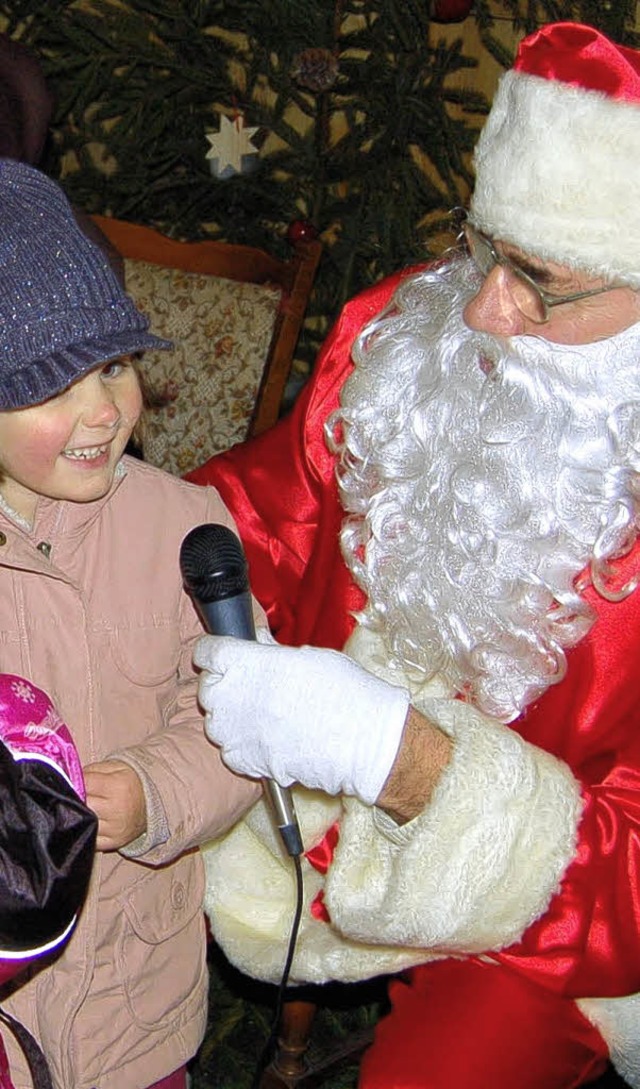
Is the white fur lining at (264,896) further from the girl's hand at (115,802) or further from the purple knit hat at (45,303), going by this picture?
the purple knit hat at (45,303)

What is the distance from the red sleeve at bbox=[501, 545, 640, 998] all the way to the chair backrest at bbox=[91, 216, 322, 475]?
1106 millimetres

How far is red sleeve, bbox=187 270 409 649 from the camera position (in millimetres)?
1761

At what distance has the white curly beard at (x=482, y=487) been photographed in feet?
4.85

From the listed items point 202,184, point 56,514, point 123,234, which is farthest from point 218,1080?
point 202,184

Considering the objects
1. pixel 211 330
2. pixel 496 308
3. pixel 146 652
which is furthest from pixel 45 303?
pixel 211 330

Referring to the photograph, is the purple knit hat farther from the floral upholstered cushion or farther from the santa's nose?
the floral upholstered cushion

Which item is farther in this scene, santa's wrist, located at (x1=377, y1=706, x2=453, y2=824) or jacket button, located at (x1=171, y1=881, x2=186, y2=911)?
jacket button, located at (x1=171, y1=881, x2=186, y2=911)

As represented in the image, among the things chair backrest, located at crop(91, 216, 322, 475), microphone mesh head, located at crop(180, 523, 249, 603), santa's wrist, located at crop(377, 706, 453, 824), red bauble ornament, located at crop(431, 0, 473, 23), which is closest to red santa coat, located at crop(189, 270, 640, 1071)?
santa's wrist, located at crop(377, 706, 453, 824)

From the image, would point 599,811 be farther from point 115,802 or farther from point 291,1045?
point 291,1045

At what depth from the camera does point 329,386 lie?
177 cm

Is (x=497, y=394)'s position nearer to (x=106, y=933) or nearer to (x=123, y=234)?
(x=106, y=933)

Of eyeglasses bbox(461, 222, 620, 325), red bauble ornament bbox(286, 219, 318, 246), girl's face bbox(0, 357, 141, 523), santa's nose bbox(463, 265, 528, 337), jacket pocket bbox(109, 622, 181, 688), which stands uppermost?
eyeglasses bbox(461, 222, 620, 325)

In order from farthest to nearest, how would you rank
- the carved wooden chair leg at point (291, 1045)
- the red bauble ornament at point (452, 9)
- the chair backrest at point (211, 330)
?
the red bauble ornament at point (452, 9), the chair backrest at point (211, 330), the carved wooden chair leg at point (291, 1045)

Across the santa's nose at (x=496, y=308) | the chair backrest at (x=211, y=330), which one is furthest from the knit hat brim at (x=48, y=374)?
the chair backrest at (x=211, y=330)
